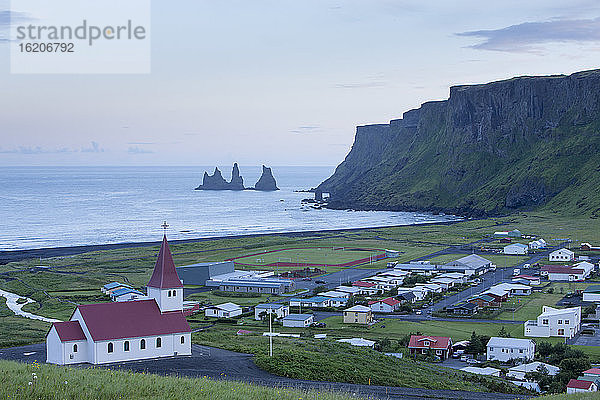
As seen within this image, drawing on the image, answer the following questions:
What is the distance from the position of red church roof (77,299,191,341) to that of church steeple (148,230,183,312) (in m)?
0.34

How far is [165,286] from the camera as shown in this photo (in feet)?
96.9

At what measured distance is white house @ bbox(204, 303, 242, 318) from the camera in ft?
167

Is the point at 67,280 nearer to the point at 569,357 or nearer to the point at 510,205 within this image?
the point at 569,357

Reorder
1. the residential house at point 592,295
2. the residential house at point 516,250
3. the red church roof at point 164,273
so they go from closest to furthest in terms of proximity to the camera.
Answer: the red church roof at point 164,273 → the residential house at point 592,295 → the residential house at point 516,250

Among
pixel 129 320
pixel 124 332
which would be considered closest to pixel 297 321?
pixel 129 320

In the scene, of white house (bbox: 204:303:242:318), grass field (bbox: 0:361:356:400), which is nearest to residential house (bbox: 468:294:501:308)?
white house (bbox: 204:303:242:318)

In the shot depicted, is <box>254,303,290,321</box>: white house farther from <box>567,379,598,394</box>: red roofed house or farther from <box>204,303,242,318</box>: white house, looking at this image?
<box>567,379,598,394</box>: red roofed house

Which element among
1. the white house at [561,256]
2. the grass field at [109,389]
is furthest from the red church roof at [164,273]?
the white house at [561,256]

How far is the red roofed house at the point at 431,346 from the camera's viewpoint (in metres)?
38.1

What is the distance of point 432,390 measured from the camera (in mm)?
25031

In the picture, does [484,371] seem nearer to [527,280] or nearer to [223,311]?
[223,311]

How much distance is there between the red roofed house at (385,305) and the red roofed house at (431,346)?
14.2 metres

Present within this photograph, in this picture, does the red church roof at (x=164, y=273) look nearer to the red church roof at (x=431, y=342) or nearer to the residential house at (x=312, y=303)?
the red church roof at (x=431, y=342)

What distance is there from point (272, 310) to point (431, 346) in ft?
50.7
